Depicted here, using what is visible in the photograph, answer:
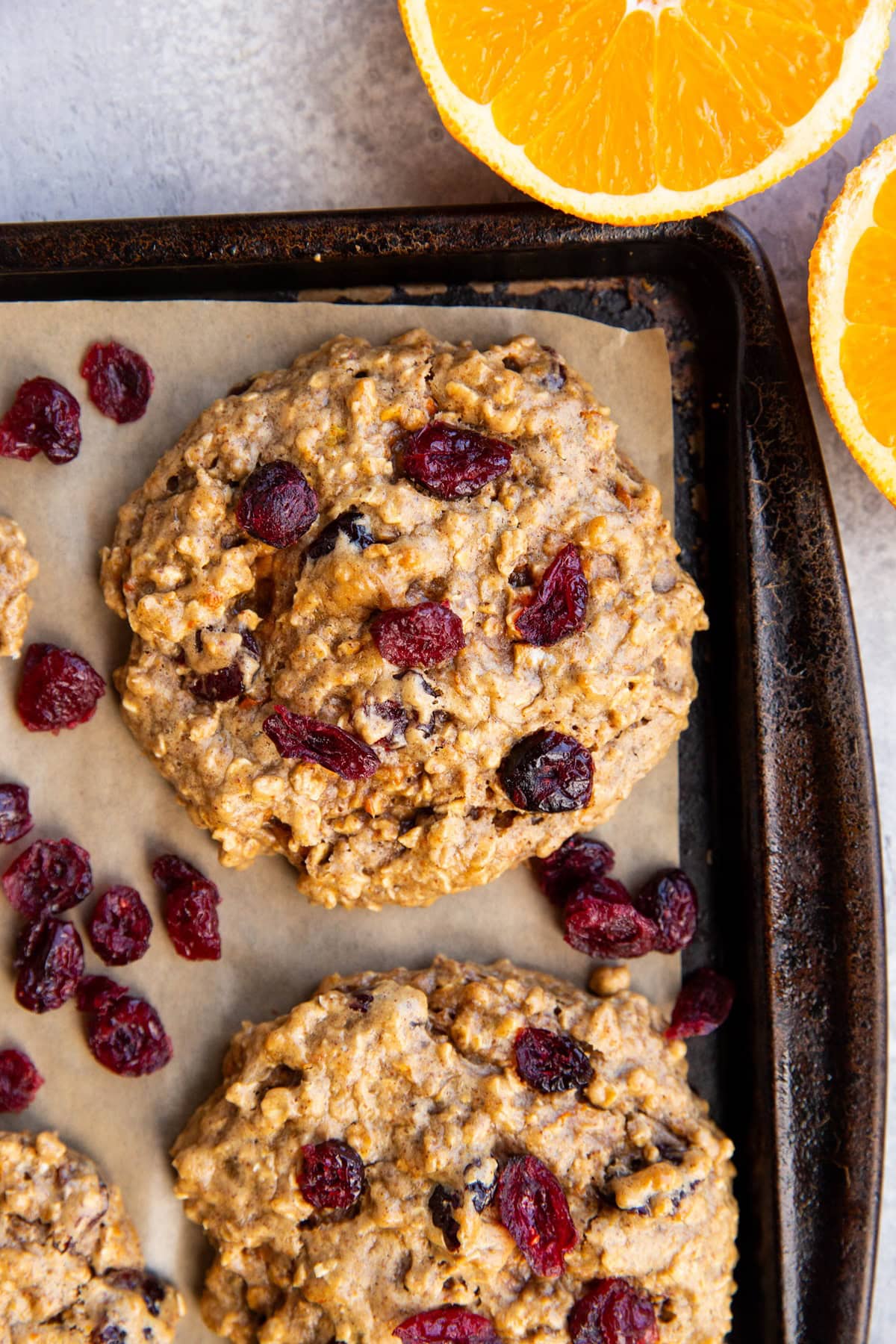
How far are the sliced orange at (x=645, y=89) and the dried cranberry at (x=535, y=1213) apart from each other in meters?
2.12

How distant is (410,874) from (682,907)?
68 cm

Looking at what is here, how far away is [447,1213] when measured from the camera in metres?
2.37

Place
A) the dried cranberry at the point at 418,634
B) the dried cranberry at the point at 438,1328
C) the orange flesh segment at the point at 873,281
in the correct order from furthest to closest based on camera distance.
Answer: the orange flesh segment at the point at 873,281 → the dried cranberry at the point at 438,1328 → the dried cranberry at the point at 418,634

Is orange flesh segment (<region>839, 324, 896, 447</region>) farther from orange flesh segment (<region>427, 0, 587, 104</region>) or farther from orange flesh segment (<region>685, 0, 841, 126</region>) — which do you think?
orange flesh segment (<region>427, 0, 587, 104</region>)

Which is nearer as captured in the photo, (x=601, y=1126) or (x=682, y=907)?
(x=601, y=1126)

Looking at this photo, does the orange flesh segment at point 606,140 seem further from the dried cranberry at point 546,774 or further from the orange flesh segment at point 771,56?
the dried cranberry at point 546,774

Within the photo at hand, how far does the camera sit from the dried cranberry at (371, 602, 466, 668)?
2264mm

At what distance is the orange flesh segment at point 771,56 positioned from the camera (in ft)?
7.91

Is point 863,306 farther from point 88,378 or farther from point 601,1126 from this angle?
point 601,1126

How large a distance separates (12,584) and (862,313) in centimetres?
203

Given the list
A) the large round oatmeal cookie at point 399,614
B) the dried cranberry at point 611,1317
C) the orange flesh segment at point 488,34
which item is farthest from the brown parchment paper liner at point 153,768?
the dried cranberry at point 611,1317

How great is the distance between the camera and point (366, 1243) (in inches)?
95.1

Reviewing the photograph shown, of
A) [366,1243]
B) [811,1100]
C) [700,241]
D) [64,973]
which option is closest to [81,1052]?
[64,973]

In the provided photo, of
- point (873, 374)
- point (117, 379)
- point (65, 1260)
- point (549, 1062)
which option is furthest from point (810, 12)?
point (65, 1260)
